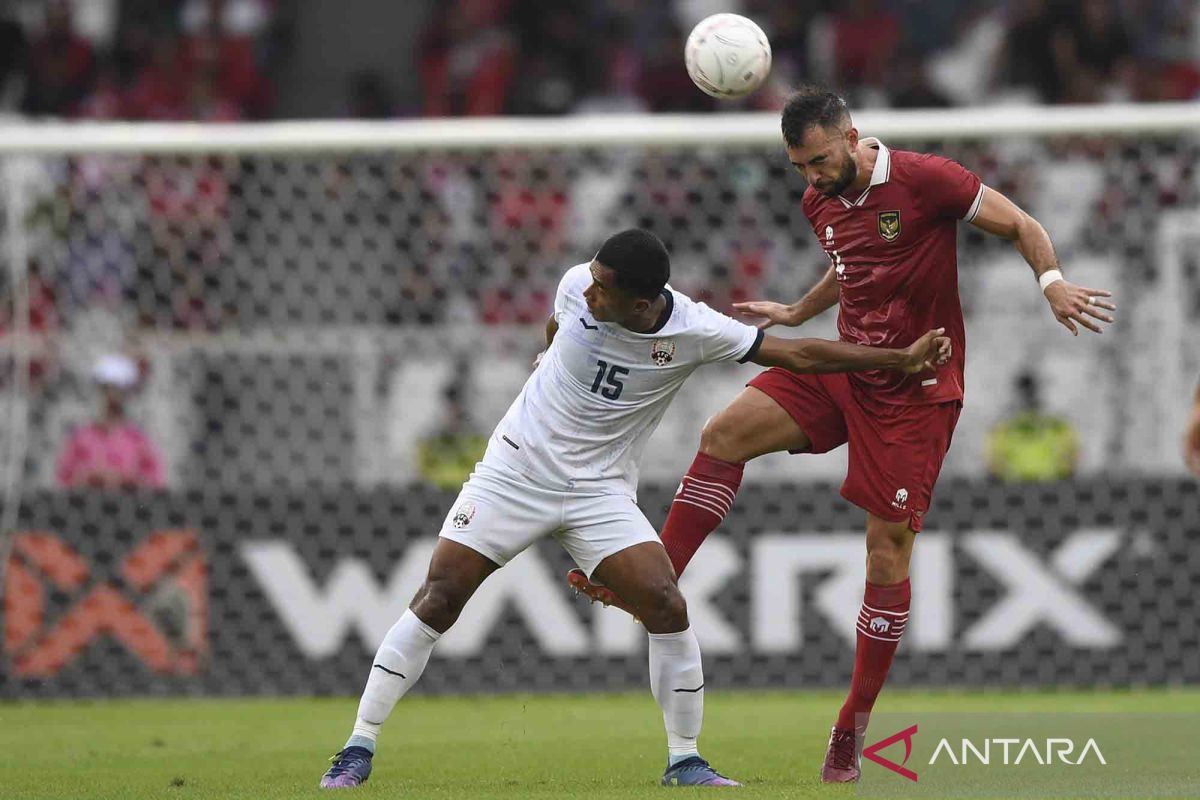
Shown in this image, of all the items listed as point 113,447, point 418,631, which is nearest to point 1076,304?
point 418,631

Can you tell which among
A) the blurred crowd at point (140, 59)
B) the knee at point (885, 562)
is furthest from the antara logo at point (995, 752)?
the blurred crowd at point (140, 59)

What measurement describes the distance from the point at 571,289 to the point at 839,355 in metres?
1.01

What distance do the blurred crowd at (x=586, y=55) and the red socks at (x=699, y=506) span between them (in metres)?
7.32

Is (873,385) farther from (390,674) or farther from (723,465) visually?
(390,674)

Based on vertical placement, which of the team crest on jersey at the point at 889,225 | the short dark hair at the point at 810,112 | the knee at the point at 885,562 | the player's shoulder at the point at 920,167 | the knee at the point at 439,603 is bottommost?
the knee at the point at 439,603

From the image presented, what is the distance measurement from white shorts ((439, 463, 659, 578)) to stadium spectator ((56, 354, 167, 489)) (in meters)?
5.06

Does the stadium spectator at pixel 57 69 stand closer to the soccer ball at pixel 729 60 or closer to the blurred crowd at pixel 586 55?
the blurred crowd at pixel 586 55

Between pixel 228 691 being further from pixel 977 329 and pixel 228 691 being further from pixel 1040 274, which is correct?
pixel 1040 274

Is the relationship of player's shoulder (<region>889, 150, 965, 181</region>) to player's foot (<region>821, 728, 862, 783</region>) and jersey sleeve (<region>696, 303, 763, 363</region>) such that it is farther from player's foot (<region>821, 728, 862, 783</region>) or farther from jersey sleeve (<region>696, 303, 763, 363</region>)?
player's foot (<region>821, 728, 862, 783</region>)

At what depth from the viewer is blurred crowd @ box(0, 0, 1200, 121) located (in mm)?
14710

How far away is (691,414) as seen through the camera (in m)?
11.9

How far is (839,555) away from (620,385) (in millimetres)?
4453

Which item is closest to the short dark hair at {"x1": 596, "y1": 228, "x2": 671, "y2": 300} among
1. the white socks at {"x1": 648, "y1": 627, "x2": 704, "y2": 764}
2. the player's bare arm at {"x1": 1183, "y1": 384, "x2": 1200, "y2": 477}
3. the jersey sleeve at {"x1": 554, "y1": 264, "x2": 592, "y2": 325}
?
the jersey sleeve at {"x1": 554, "y1": 264, "x2": 592, "y2": 325}

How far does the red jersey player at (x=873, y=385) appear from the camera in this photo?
7059 millimetres
